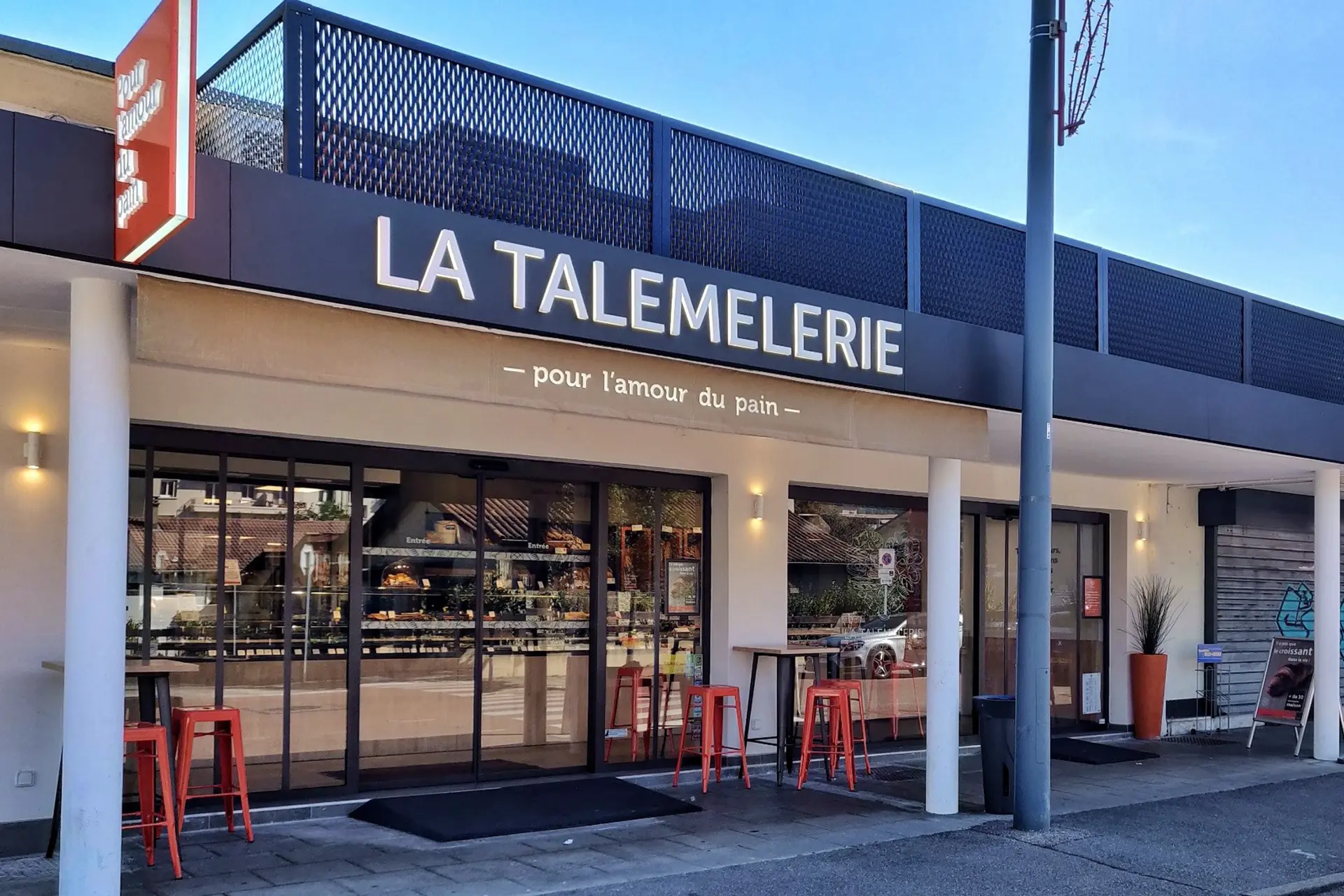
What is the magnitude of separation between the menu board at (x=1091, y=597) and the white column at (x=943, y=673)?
594cm

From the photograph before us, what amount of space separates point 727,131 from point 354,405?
3268mm

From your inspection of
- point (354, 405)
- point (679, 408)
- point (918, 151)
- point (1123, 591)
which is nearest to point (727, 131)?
point (679, 408)

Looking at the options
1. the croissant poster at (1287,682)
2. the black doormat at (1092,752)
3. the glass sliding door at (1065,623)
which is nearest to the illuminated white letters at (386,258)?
the black doormat at (1092,752)

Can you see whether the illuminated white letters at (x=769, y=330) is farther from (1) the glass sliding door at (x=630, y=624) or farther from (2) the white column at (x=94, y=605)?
(2) the white column at (x=94, y=605)

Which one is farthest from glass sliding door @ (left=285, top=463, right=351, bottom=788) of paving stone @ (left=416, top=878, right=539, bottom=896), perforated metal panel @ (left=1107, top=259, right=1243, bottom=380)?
perforated metal panel @ (left=1107, top=259, right=1243, bottom=380)

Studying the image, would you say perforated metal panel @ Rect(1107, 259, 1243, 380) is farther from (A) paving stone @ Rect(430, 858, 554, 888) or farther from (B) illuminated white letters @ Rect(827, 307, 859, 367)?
(A) paving stone @ Rect(430, 858, 554, 888)

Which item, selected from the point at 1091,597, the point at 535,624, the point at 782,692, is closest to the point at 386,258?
the point at 535,624

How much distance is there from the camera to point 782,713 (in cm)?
991

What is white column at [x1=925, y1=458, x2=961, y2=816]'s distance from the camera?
898cm

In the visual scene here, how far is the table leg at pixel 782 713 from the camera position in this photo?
9.92m

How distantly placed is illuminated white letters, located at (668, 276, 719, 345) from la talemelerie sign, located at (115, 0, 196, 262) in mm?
3072

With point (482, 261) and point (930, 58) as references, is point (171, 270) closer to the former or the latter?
point (482, 261)

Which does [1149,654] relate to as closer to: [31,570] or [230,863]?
[230,863]

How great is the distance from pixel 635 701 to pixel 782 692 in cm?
127
